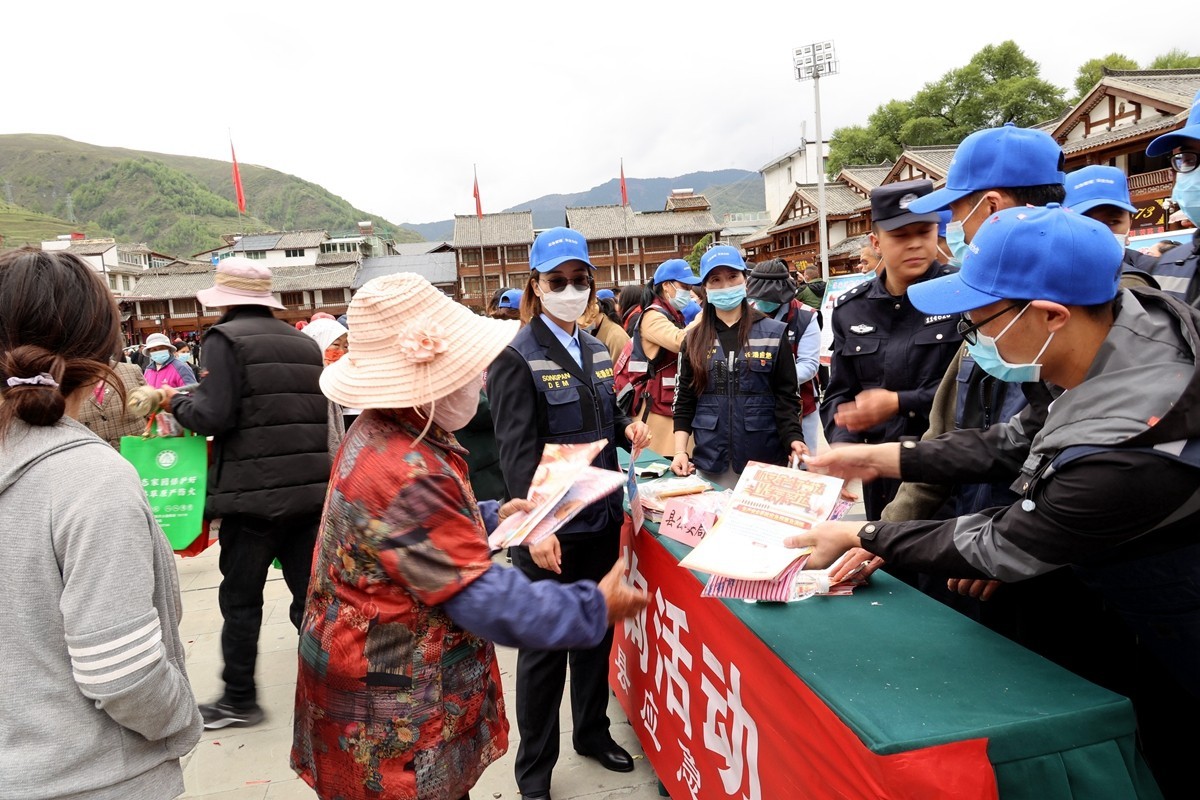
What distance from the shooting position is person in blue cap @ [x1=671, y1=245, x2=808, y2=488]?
10.9 ft

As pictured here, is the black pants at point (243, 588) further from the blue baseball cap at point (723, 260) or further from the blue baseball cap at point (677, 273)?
the blue baseball cap at point (677, 273)

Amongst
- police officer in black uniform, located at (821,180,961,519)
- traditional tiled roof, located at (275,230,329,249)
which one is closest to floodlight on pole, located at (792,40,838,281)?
police officer in black uniform, located at (821,180,961,519)

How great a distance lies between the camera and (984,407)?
6.55 ft

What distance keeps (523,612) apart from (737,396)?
218 centimetres

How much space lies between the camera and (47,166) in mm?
131375

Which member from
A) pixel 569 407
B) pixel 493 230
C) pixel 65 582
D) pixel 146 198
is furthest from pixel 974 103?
pixel 146 198

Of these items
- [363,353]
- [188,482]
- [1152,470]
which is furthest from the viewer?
[188,482]

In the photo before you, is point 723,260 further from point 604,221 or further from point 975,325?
point 604,221

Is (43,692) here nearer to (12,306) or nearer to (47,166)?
(12,306)

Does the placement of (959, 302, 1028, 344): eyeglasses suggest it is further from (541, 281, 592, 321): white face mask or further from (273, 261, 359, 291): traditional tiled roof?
(273, 261, 359, 291): traditional tiled roof

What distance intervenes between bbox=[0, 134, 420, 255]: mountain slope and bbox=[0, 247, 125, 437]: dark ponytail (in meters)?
92.4

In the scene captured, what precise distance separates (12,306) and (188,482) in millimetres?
2063

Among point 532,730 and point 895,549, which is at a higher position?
point 895,549

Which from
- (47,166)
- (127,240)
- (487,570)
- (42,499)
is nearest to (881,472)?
(487,570)
